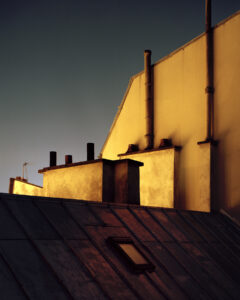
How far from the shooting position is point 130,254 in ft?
29.1

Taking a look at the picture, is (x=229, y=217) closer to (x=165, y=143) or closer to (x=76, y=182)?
(x=165, y=143)

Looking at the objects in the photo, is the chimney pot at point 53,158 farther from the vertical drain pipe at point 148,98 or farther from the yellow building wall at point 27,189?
the vertical drain pipe at point 148,98

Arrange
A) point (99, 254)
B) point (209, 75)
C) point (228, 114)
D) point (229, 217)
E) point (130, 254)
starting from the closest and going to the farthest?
point (99, 254) < point (130, 254) < point (229, 217) < point (228, 114) < point (209, 75)

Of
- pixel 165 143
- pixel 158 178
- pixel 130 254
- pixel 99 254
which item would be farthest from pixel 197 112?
pixel 99 254

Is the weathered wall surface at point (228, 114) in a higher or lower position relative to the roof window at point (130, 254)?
higher

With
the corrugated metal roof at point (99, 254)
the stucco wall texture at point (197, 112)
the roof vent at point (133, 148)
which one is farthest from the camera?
the roof vent at point (133, 148)

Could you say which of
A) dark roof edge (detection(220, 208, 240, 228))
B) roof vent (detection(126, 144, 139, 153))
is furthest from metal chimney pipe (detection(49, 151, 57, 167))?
dark roof edge (detection(220, 208, 240, 228))

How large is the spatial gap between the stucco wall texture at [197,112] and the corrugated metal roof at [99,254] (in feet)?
13.5

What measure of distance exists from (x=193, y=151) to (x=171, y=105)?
2.85 metres

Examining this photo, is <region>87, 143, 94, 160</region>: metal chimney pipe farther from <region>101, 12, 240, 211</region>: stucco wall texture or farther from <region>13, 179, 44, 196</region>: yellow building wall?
<region>13, 179, 44, 196</region>: yellow building wall

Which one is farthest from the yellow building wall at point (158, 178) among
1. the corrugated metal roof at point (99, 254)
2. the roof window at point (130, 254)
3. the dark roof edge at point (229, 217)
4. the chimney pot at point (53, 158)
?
the roof window at point (130, 254)

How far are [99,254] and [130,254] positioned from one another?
2.58 ft

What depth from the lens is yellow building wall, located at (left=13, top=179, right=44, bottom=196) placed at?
21997 millimetres

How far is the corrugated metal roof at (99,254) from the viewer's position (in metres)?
6.79
